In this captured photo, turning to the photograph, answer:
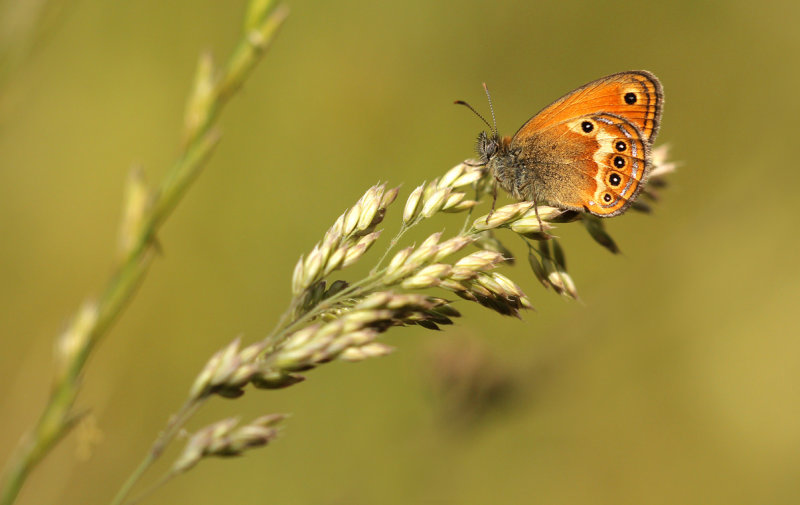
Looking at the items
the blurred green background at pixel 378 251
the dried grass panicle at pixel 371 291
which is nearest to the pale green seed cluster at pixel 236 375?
the dried grass panicle at pixel 371 291

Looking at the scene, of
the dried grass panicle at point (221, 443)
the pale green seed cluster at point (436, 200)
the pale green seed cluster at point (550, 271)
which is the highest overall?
the pale green seed cluster at point (436, 200)

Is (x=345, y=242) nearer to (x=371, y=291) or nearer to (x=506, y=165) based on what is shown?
(x=371, y=291)

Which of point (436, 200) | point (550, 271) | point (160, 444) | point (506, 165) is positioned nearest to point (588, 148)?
point (506, 165)

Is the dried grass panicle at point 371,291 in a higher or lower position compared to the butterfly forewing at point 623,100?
lower

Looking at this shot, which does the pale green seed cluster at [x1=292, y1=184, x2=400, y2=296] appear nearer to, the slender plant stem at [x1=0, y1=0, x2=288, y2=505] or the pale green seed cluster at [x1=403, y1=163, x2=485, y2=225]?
the pale green seed cluster at [x1=403, y1=163, x2=485, y2=225]

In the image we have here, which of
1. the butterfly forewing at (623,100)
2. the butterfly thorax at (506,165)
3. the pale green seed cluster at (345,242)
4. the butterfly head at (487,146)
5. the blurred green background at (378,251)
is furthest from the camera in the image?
the blurred green background at (378,251)

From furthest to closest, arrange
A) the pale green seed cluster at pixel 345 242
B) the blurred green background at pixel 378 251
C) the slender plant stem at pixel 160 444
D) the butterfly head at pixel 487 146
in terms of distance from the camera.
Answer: the blurred green background at pixel 378 251, the butterfly head at pixel 487 146, the pale green seed cluster at pixel 345 242, the slender plant stem at pixel 160 444

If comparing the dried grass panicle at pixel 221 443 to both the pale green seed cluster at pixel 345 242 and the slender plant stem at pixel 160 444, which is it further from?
the pale green seed cluster at pixel 345 242
